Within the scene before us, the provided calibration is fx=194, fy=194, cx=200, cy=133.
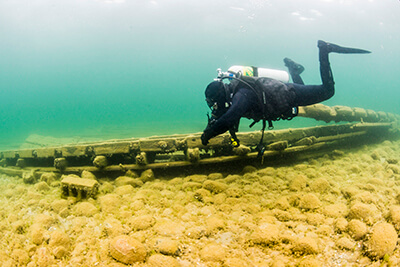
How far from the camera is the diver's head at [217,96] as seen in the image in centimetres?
421

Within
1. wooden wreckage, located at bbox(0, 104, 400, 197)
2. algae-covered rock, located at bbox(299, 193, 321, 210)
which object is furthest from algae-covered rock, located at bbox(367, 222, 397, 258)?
wooden wreckage, located at bbox(0, 104, 400, 197)

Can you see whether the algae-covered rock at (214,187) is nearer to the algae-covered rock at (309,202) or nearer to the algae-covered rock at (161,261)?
→ the algae-covered rock at (309,202)

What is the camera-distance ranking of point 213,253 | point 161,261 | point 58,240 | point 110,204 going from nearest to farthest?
point 161,261 → point 213,253 → point 58,240 → point 110,204

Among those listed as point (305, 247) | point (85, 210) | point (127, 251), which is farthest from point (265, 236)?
point (85, 210)

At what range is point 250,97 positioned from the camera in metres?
4.26

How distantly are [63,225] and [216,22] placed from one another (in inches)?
1853

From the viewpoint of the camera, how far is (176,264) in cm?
223

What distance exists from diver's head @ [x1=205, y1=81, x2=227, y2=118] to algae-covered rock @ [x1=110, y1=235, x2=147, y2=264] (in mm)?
3015

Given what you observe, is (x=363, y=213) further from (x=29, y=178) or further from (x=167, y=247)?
(x=29, y=178)

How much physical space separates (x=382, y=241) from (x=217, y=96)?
3.36 meters

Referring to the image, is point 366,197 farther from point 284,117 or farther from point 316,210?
point 284,117

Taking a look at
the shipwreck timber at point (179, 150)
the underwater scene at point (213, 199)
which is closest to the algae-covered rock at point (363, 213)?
the underwater scene at point (213, 199)

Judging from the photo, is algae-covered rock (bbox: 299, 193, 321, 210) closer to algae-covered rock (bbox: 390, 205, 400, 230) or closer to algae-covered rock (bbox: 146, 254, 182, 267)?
algae-covered rock (bbox: 390, 205, 400, 230)

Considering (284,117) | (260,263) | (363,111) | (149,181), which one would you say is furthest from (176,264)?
(363,111)
